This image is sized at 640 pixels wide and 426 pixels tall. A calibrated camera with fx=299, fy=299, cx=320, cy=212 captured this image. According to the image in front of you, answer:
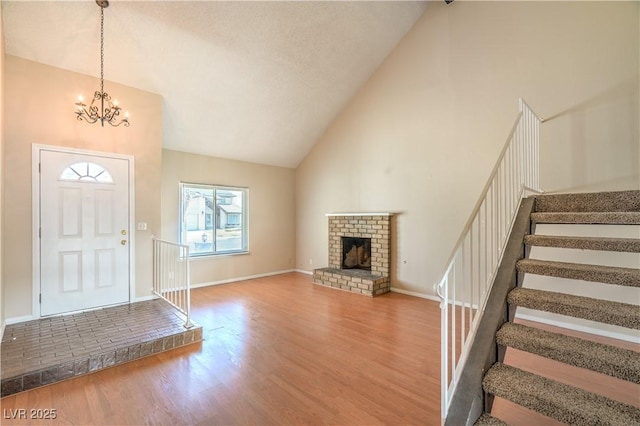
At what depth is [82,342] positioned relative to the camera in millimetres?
3021

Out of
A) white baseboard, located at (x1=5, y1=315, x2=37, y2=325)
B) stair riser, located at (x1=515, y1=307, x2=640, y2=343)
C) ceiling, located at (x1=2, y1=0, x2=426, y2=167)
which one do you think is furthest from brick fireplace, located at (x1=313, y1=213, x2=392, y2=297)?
white baseboard, located at (x1=5, y1=315, x2=37, y2=325)

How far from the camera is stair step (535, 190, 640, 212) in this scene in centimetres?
247

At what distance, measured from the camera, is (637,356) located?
1.72 meters

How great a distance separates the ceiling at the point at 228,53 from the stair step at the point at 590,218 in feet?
12.6

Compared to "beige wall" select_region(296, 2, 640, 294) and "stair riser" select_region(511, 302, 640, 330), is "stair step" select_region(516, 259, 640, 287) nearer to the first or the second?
"stair riser" select_region(511, 302, 640, 330)

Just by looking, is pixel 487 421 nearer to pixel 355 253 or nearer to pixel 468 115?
pixel 468 115

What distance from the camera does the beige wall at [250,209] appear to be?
18.3ft

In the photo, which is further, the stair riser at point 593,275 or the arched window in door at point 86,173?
the arched window in door at point 86,173

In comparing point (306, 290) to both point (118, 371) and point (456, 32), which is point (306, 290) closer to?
point (118, 371)

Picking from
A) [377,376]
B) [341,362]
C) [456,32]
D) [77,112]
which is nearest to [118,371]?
[341,362]

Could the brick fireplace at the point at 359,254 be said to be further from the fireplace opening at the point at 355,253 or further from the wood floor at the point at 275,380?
the wood floor at the point at 275,380

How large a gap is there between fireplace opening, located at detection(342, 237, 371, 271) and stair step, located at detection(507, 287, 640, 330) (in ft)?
13.3

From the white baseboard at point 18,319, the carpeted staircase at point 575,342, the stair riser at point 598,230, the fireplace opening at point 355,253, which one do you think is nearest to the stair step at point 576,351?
the carpeted staircase at point 575,342

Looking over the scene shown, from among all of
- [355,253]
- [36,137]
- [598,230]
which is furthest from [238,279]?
[598,230]
